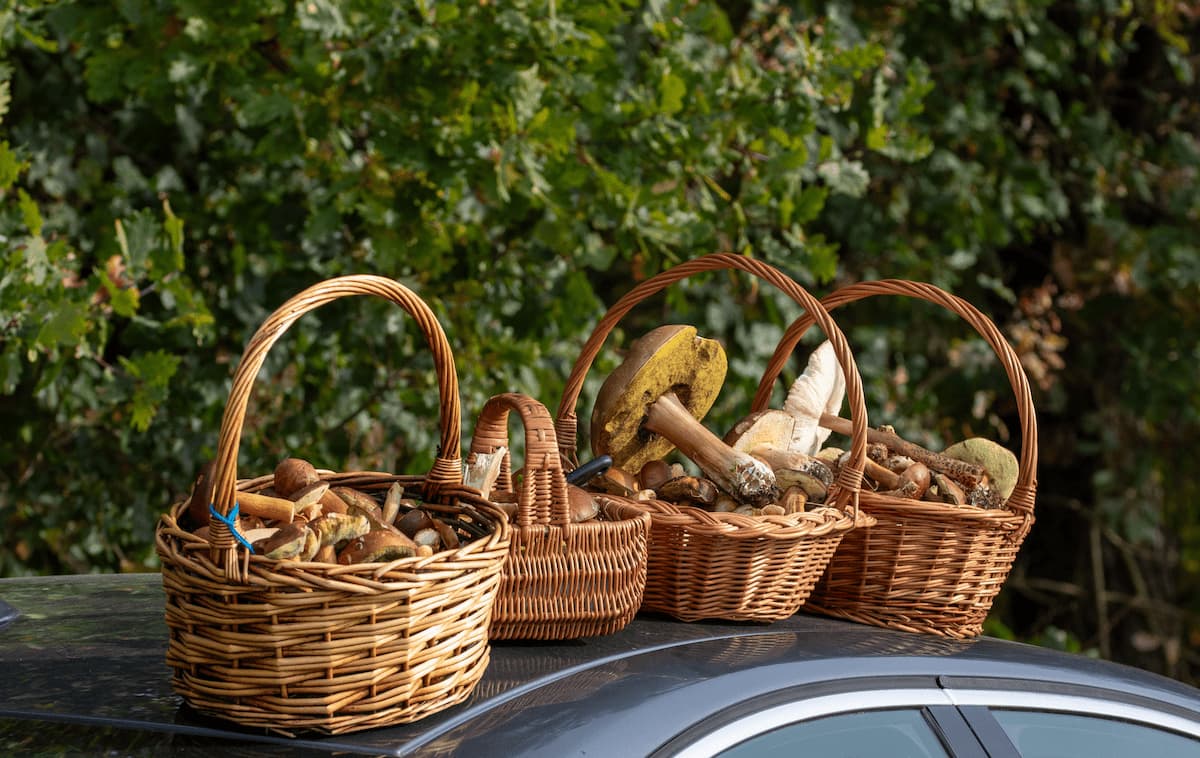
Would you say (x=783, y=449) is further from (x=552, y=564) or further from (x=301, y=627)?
(x=301, y=627)

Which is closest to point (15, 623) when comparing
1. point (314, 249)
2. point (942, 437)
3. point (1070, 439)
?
point (314, 249)

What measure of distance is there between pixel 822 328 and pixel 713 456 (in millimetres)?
279

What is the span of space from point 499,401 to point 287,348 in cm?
238

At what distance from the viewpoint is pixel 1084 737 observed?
68.8 inches

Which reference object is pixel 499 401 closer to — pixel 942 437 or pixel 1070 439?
pixel 942 437

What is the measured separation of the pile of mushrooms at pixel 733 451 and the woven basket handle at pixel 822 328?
80mm

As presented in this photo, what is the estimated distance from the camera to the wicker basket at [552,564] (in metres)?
1.68

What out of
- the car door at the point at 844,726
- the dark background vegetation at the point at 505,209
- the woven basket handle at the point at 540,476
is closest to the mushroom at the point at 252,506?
the woven basket handle at the point at 540,476

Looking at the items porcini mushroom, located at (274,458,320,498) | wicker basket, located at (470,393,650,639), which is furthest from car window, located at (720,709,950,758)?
porcini mushroom, located at (274,458,320,498)

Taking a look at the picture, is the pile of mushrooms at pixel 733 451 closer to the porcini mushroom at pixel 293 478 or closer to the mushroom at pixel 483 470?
the mushroom at pixel 483 470

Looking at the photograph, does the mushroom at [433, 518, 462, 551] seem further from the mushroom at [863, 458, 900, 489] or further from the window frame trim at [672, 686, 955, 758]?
the mushroom at [863, 458, 900, 489]

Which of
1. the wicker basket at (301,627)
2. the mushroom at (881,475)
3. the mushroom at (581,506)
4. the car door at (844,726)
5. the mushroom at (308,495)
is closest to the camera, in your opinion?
the wicker basket at (301,627)

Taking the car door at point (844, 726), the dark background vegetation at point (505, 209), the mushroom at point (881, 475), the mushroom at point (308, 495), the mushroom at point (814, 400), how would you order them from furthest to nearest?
the dark background vegetation at point (505, 209)
the mushroom at point (814, 400)
the mushroom at point (881, 475)
the mushroom at point (308, 495)
the car door at point (844, 726)

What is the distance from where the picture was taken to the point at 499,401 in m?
1.81
